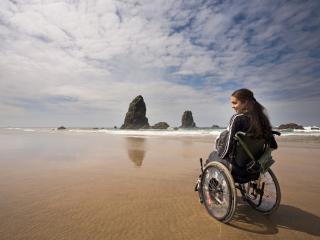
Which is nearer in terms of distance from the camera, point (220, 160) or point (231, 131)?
point (231, 131)

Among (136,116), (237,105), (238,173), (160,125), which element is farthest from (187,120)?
(238,173)

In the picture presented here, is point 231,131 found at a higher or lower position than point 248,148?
higher

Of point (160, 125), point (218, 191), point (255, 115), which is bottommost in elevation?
point (218, 191)

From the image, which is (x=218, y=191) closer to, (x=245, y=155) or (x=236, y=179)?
(x=236, y=179)

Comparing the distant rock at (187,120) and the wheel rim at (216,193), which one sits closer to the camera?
the wheel rim at (216,193)

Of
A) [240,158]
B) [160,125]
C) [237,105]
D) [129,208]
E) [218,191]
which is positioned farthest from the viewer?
[160,125]

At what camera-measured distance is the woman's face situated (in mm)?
3006

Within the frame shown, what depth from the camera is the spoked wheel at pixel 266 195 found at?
9.88 ft

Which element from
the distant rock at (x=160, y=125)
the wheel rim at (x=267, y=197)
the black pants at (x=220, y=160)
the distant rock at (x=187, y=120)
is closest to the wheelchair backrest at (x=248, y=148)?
the black pants at (x=220, y=160)

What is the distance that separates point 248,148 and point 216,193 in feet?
2.33

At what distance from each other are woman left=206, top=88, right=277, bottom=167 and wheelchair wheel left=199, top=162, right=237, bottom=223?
6.2 inches

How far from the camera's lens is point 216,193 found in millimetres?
3025

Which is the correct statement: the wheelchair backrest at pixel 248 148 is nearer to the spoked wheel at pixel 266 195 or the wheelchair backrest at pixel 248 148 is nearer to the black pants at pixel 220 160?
the black pants at pixel 220 160

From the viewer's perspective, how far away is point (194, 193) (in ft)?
13.1
